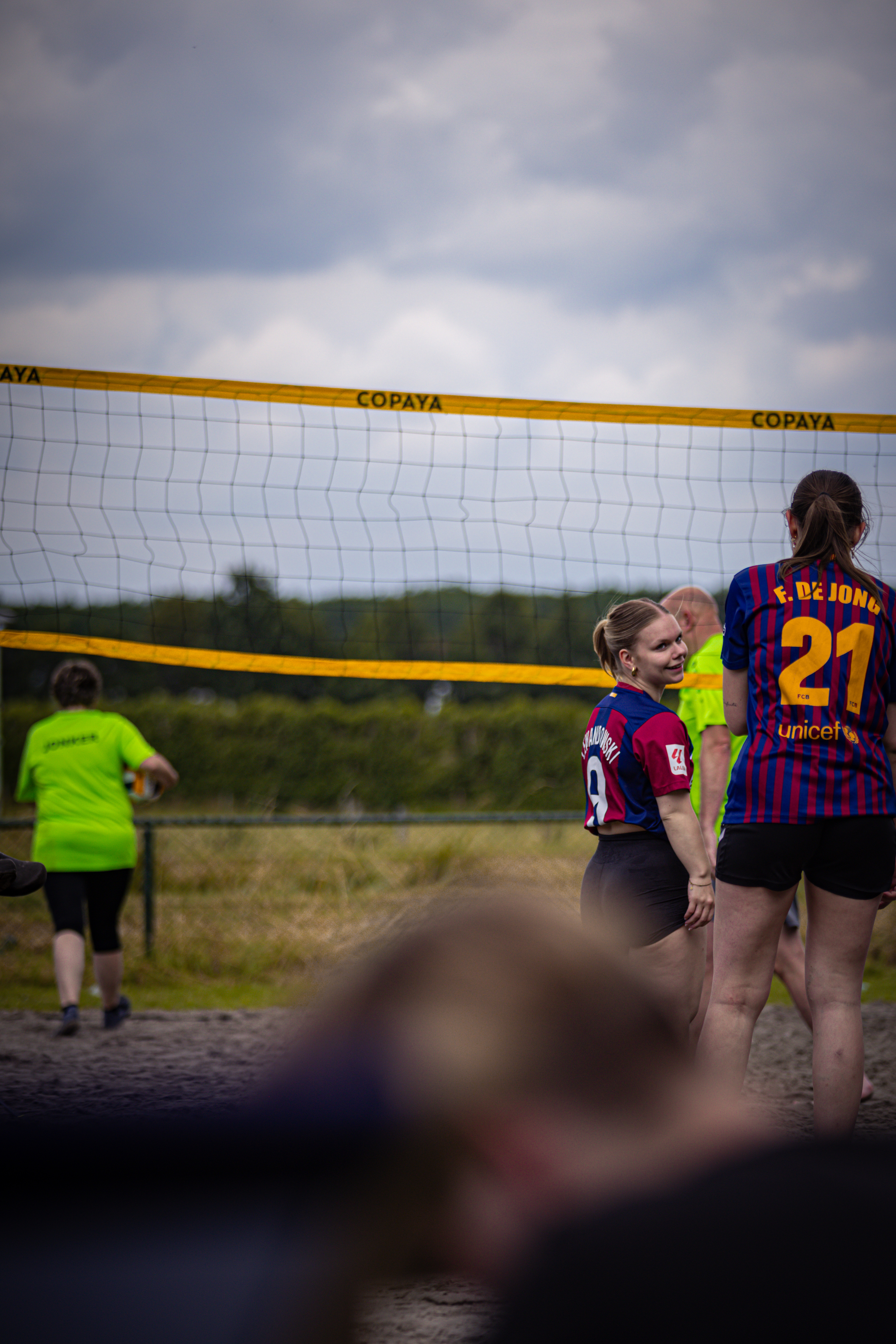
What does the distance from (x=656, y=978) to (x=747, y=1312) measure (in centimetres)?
28

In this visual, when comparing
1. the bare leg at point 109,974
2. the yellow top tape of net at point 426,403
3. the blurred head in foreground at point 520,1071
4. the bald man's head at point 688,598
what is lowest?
the bare leg at point 109,974

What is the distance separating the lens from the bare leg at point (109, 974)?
17.4 feet

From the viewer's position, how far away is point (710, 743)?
391 centimetres

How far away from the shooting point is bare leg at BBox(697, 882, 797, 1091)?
8.98 feet

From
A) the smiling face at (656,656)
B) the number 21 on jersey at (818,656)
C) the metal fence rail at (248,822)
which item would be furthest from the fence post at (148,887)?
the number 21 on jersey at (818,656)

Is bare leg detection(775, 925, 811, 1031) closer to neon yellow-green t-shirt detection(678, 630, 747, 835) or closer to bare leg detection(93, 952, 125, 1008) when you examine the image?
neon yellow-green t-shirt detection(678, 630, 747, 835)

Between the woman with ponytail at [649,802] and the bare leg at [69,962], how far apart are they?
324 centimetres

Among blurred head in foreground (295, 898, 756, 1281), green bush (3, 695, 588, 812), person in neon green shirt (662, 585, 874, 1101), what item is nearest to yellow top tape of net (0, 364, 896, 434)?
person in neon green shirt (662, 585, 874, 1101)

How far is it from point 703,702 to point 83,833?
311 cm

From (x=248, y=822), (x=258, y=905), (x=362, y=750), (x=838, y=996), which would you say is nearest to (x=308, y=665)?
(x=838, y=996)

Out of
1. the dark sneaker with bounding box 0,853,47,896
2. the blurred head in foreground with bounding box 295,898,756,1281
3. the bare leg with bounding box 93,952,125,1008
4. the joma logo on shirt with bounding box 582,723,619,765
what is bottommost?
the bare leg with bounding box 93,952,125,1008

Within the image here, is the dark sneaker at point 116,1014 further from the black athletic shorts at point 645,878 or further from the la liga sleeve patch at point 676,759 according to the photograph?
the la liga sleeve patch at point 676,759

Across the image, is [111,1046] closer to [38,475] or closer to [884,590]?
[38,475]

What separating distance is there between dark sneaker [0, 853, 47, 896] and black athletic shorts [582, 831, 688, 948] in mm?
1385
